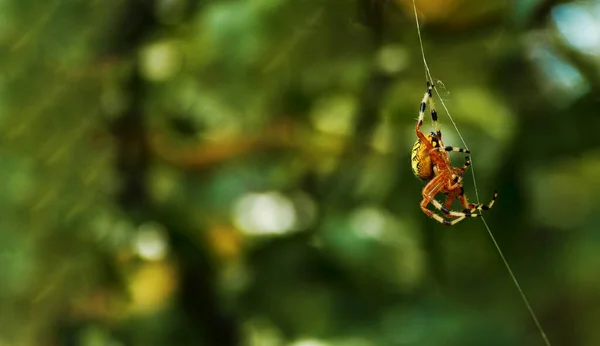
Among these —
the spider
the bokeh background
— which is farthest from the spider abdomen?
the bokeh background

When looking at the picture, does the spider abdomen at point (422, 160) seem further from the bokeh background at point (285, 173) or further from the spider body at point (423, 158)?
the bokeh background at point (285, 173)

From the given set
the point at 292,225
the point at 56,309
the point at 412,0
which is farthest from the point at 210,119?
the point at 56,309

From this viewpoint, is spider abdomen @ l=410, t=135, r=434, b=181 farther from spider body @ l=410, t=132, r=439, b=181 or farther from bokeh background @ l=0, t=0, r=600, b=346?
bokeh background @ l=0, t=0, r=600, b=346

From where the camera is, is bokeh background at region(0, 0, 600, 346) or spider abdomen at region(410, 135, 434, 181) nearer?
spider abdomen at region(410, 135, 434, 181)

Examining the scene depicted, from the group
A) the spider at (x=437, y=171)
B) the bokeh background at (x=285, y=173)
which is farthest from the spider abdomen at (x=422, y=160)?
the bokeh background at (x=285, y=173)

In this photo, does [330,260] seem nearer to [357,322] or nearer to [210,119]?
[357,322]

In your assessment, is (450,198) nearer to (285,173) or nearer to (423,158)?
(423,158)

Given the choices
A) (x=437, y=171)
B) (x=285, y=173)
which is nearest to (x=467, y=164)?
(x=437, y=171)
